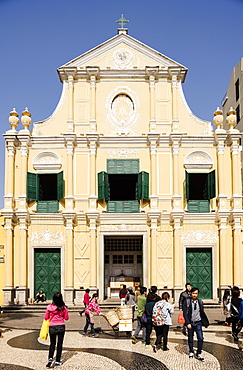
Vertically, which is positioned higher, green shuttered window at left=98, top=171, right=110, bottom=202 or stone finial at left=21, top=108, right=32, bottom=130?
stone finial at left=21, top=108, right=32, bottom=130

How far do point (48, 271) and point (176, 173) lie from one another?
8.39 meters

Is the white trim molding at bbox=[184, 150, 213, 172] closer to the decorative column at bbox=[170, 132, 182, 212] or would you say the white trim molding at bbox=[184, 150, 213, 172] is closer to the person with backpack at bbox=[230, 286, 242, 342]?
the decorative column at bbox=[170, 132, 182, 212]

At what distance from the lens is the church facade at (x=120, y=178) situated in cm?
2675

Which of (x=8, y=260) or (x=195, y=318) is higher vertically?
(x=8, y=260)

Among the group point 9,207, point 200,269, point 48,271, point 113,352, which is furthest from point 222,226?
point 113,352

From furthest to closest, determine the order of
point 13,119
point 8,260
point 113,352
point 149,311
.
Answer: point 13,119 → point 8,260 → point 149,311 → point 113,352

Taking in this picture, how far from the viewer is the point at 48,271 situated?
27016 mm

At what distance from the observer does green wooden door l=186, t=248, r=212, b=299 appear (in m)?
26.8

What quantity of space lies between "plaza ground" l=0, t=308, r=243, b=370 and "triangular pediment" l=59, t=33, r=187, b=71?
15.4 meters

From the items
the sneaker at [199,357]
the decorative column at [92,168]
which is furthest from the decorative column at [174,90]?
the sneaker at [199,357]

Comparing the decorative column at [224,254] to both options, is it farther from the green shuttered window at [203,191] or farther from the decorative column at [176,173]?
the decorative column at [176,173]

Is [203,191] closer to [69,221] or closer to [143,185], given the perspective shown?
[143,185]

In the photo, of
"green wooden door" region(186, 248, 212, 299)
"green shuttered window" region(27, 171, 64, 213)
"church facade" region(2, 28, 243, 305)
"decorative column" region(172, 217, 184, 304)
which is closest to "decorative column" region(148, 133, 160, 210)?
"church facade" region(2, 28, 243, 305)

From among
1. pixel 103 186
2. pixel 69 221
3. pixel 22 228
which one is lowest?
pixel 22 228
